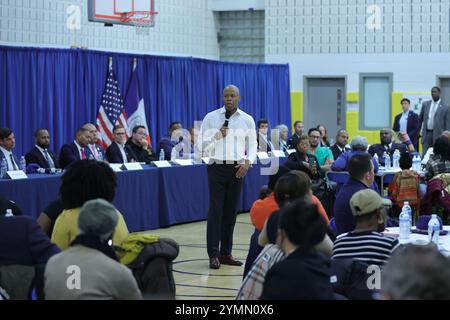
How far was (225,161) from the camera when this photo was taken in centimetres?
889

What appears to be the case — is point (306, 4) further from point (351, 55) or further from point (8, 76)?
point (8, 76)

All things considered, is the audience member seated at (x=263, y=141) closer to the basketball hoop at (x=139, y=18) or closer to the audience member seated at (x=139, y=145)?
the basketball hoop at (x=139, y=18)

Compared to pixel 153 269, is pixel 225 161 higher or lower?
higher

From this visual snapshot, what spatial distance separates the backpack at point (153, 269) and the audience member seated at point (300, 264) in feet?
3.25

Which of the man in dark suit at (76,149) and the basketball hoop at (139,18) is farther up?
the basketball hoop at (139,18)

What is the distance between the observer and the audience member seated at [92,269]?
3932mm

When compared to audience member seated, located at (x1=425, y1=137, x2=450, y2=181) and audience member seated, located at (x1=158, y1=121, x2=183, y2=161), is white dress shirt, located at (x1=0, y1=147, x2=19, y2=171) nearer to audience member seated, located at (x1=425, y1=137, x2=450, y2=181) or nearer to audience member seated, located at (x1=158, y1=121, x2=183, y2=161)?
audience member seated, located at (x1=158, y1=121, x2=183, y2=161)

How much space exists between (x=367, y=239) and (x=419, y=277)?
7.30 ft

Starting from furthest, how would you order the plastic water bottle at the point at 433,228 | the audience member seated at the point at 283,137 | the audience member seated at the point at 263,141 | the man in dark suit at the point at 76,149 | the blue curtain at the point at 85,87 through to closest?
1. the audience member seated at the point at 283,137
2. the audience member seated at the point at 263,141
3. the blue curtain at the point at 85,87
4. the man in dark suit at the point at 76,149
5. the plastic water bottle at the point at 433,228

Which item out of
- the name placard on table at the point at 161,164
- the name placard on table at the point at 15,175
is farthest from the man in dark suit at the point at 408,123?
the name placard on table at the point at 15,175

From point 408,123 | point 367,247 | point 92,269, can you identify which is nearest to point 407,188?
point 367,247

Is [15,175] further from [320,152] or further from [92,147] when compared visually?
[320,152]

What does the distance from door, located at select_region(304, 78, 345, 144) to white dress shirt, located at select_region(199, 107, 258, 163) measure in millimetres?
11551

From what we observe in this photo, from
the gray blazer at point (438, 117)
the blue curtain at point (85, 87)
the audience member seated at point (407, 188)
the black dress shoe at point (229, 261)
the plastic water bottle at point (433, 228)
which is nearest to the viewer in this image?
the plastic water bottle at point (433, 228)
